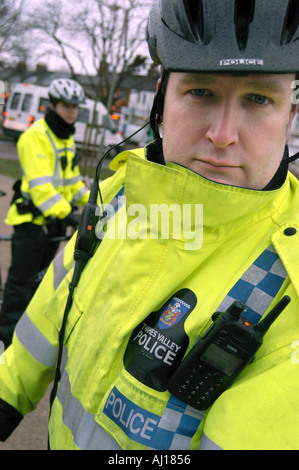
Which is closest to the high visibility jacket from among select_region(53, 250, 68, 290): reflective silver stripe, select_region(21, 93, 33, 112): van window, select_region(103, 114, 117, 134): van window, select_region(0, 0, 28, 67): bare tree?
select_region(53, 250, 68, 290): reflective silver stripe

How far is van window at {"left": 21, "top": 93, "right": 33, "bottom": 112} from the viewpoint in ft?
67.4

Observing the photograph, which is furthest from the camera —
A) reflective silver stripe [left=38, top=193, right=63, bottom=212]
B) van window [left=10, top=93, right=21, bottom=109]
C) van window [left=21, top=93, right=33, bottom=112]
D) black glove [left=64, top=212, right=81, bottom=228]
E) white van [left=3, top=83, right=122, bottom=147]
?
van window [left=10, top=93, right=21, bottom=109]

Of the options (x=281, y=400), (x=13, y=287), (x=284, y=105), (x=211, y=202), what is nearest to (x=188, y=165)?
(x=211, y=202)

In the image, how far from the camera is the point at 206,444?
0.99 meters

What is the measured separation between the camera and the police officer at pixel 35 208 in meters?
4.11

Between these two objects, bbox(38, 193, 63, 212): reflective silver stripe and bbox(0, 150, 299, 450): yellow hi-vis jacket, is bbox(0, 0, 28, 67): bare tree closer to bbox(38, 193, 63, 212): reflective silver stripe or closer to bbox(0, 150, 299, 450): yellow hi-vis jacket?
bbox(38, 193, 63, 212): reflective silver stripe

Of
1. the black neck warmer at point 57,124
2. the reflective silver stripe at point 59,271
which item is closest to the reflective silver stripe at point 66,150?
the black neck warmer at point 57,124

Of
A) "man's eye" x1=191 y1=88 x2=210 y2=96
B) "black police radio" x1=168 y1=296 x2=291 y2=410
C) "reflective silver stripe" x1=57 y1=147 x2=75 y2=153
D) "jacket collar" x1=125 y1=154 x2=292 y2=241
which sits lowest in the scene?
"reflective silver stripe" x1=57 y1=147 x2=75 y2=153

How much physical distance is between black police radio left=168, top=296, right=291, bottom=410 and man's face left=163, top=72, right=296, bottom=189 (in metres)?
0.36

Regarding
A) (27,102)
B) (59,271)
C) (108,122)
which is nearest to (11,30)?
(27,102)

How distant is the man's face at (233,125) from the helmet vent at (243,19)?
10 cm

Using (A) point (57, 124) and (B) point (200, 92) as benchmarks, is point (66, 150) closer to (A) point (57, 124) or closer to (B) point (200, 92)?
(A) point (57, 124)

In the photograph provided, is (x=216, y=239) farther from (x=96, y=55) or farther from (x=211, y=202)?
(x=96, y=55)

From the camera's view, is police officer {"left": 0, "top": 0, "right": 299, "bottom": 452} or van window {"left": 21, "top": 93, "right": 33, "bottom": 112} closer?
police officer {"left": 0, "top": 0, "right": 299, "bottom": 452}
